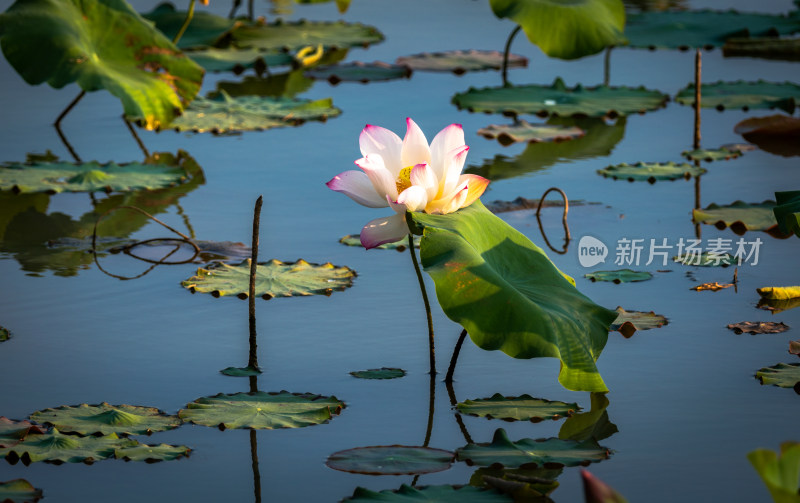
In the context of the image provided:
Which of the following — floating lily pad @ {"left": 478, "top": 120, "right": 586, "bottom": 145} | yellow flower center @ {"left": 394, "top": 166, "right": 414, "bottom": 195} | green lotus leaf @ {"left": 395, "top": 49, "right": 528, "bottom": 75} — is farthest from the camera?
green lotus leaf @ {"left": 395, "top": 49, "right": 528, "bottom": 75}

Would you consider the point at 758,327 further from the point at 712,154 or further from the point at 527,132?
the point at 527,132

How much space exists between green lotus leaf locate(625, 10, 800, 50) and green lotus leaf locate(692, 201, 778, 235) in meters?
3.19

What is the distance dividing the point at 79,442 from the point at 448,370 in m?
0.89

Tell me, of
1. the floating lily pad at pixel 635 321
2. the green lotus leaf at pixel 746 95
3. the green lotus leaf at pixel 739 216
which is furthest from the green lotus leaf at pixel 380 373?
the green lotus leaf at pixel 746 95

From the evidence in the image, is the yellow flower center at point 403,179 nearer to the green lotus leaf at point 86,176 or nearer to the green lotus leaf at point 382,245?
the green lotus leaf at point 382,245

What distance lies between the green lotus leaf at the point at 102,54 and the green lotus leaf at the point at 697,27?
3.21 metres

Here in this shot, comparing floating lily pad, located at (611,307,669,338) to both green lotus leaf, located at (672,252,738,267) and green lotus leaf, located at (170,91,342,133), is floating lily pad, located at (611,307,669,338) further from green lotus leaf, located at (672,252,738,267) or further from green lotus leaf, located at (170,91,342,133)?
green lotus leaf, located at (170,91,342,133)

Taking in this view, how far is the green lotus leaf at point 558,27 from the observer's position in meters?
5.76

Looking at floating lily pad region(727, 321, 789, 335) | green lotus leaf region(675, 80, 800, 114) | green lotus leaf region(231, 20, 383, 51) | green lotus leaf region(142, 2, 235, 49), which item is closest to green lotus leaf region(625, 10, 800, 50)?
green lotus leaf region(675, 80, 800, 114)

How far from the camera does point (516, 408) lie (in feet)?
8.52

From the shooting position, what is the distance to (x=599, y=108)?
5.64 metres

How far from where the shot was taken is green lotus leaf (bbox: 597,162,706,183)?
4.59 metres

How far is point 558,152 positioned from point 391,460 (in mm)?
3115

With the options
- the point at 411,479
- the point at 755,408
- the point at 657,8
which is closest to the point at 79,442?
the point at 411,479
